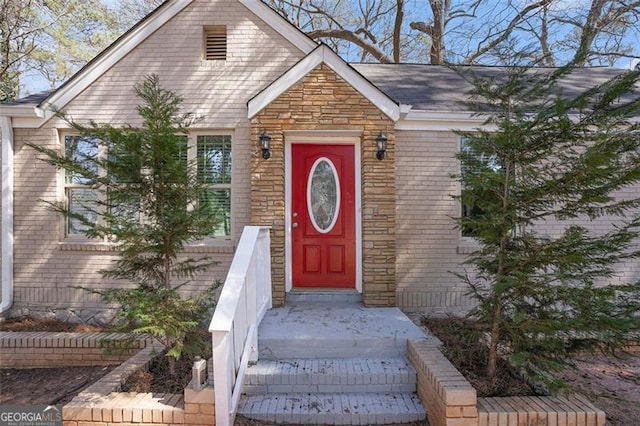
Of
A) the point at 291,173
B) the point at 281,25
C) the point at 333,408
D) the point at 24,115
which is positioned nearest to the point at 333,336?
the point at 333,408

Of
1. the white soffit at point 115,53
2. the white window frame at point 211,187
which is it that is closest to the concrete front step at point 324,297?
the white window frame at point 211,187

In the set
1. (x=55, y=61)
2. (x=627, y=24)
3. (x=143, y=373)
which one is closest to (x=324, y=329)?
(x=143, y=373)

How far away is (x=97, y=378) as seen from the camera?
12.4 feet

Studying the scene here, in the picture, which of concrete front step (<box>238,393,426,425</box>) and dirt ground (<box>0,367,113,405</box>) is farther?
dirt ground (<box>0,367,113,405</box>)

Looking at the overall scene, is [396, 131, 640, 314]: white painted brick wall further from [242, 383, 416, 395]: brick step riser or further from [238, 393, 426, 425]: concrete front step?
[238, 393, 426, 425]: concrete front step

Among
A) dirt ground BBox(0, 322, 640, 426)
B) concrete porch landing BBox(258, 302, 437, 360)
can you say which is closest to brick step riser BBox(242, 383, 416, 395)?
concrete porch landing BBox(258, 302, 437, 360)

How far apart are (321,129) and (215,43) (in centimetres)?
243

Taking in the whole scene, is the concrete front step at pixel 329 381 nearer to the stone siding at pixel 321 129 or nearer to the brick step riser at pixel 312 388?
the brick step riser at pixel 312 388

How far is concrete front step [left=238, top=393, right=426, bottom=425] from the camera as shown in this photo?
9.23ft

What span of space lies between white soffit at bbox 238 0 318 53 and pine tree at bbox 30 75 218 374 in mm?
3020

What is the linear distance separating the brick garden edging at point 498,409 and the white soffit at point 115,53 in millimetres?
6012

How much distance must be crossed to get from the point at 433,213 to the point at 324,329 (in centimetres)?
262

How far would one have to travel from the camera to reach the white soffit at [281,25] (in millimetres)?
5316

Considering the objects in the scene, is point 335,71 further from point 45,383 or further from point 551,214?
point 45,383
